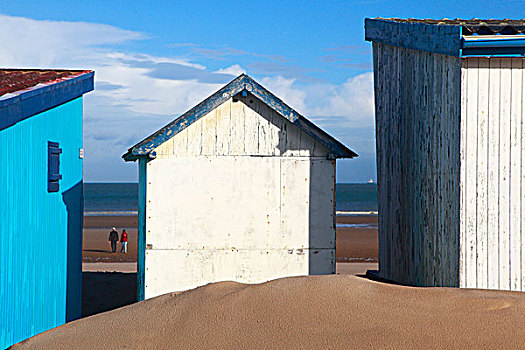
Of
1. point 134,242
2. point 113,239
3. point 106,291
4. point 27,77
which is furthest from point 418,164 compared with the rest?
point 134,242

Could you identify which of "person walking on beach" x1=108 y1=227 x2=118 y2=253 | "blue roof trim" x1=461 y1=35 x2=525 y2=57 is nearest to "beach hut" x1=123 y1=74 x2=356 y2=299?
"blue roof trim" x1=461 y1=35 x2=525 y2=57

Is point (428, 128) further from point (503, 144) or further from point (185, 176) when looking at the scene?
point (185, 176)

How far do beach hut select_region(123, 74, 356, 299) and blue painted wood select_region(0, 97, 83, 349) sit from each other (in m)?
1.43

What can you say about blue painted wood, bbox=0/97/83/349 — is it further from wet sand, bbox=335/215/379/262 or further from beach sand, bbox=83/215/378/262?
wet sand, bbox=335/215/379/262

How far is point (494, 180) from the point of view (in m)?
8.62

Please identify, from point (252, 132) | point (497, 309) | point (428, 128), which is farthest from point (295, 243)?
point (497, 309)

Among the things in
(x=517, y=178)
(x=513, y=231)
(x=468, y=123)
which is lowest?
(x=513, y=231)

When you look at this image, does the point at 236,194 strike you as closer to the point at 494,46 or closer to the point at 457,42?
the point at 457,42

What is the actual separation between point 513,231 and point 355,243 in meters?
25.8

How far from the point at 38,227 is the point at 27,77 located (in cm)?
274

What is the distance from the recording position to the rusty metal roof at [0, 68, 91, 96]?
9.27 metres

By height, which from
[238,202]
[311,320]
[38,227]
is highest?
[238,202]

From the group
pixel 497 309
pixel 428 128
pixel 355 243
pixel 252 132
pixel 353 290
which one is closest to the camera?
pixel 497 309

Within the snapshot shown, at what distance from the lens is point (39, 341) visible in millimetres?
6852
